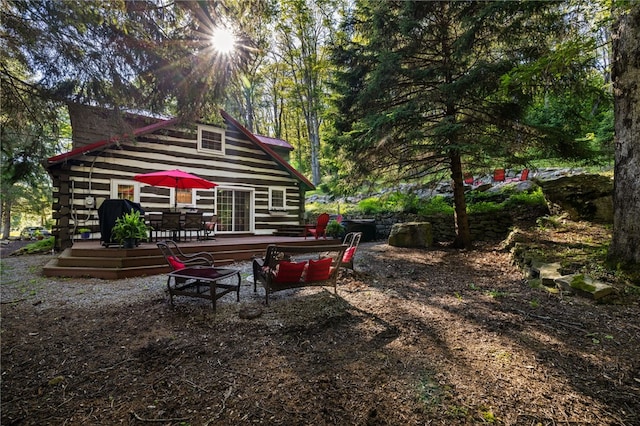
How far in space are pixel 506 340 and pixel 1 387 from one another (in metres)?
4.41

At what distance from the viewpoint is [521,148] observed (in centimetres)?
703

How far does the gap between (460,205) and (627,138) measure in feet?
12.2

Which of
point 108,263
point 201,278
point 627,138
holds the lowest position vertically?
point 108,263

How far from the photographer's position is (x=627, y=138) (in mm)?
4418

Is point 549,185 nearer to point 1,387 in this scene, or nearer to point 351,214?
point 351,214

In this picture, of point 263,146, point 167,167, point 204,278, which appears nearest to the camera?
point 204,278

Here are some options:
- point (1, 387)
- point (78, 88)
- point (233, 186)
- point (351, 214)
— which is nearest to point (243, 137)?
point (233, 186)

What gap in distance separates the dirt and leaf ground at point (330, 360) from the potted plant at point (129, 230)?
6.45 ft

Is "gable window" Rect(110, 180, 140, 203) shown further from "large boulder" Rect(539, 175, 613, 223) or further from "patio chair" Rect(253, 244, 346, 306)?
"large boulder" Rect(539, 175, 613, 223)

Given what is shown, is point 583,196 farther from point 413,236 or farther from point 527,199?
point 413,236

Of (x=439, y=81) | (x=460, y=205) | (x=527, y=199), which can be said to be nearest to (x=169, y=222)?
(x=460, y=205)

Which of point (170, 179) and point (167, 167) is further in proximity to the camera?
point (167, 167)

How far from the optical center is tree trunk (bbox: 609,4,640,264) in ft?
14.0

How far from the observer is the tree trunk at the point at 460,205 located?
304 inches
